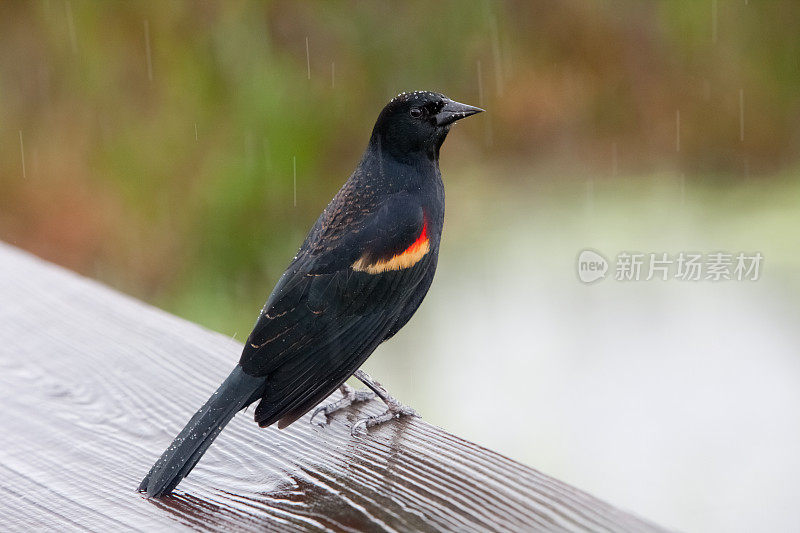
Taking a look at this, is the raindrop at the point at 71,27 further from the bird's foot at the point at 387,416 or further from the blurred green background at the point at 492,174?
the bird's foot at the point at 387,416

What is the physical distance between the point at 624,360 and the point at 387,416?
11.4 feet

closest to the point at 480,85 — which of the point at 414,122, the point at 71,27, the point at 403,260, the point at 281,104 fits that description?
the point at 281,104

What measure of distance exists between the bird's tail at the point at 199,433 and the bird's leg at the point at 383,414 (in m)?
0.20

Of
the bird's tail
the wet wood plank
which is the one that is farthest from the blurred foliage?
the bird's tail

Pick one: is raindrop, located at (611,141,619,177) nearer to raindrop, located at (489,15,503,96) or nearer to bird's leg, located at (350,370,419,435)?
raindrop, located at (489,15,503,96)

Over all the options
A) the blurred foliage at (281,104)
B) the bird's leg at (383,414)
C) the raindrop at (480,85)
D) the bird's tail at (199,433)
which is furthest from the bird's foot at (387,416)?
the raindrop at (480,85)

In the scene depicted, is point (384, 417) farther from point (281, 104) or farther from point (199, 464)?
point (281, 104)

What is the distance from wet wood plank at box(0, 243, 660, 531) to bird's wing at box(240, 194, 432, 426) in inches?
3.5

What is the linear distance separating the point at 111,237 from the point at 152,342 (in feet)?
10.3

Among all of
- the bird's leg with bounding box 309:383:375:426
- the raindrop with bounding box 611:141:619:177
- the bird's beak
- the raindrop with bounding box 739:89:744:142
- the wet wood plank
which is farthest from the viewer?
the raindrop with bounding box 611:141:619:177

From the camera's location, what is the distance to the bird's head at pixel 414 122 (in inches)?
73.6

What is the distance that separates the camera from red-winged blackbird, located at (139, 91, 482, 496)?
1.37 meters

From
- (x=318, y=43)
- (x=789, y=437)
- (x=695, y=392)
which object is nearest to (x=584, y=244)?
(x=695, y=392)

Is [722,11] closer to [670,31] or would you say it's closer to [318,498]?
[670,31]
